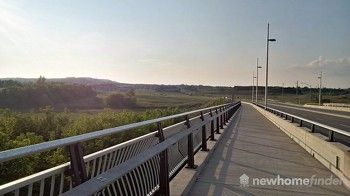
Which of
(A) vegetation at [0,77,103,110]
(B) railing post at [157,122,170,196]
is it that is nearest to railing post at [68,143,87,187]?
(B) railing post at [157,122,170,196]

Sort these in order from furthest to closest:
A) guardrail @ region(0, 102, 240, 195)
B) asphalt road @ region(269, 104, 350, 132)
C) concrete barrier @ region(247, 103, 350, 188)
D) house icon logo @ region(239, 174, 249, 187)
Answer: asphalt road @ region(269, 104, 350, 132)
concrete barrier @ region(247, 103, 350, 188)
house icon logo @ region(239, 174, 249, 187)
guardrail @ region(0, 102, 240, 195)

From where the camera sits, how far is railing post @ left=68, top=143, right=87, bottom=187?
3825 millimetres

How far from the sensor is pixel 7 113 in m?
33.1

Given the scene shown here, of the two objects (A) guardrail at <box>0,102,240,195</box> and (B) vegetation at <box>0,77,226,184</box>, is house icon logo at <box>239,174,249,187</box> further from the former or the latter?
(B) vegetation at <box>0,77,226,184</box>

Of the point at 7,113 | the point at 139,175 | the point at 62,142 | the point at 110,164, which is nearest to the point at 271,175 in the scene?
the point at 139,175

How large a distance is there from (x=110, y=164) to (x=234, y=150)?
9579mm

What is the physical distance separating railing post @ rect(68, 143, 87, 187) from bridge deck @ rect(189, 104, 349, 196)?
415cm

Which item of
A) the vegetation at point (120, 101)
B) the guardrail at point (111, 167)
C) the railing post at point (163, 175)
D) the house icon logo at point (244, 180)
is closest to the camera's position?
the guardrail at point (111, 167)

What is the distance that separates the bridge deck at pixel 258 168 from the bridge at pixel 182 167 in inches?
0.7

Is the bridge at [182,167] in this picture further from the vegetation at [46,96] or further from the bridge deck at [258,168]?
the vegetation at [46,96]

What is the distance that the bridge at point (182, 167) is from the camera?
150 inches

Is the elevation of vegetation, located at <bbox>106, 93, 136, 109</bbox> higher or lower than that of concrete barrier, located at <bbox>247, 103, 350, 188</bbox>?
lower

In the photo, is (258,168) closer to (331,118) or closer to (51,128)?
(51,128)

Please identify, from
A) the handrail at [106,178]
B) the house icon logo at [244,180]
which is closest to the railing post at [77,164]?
the handrail at [106,178]
